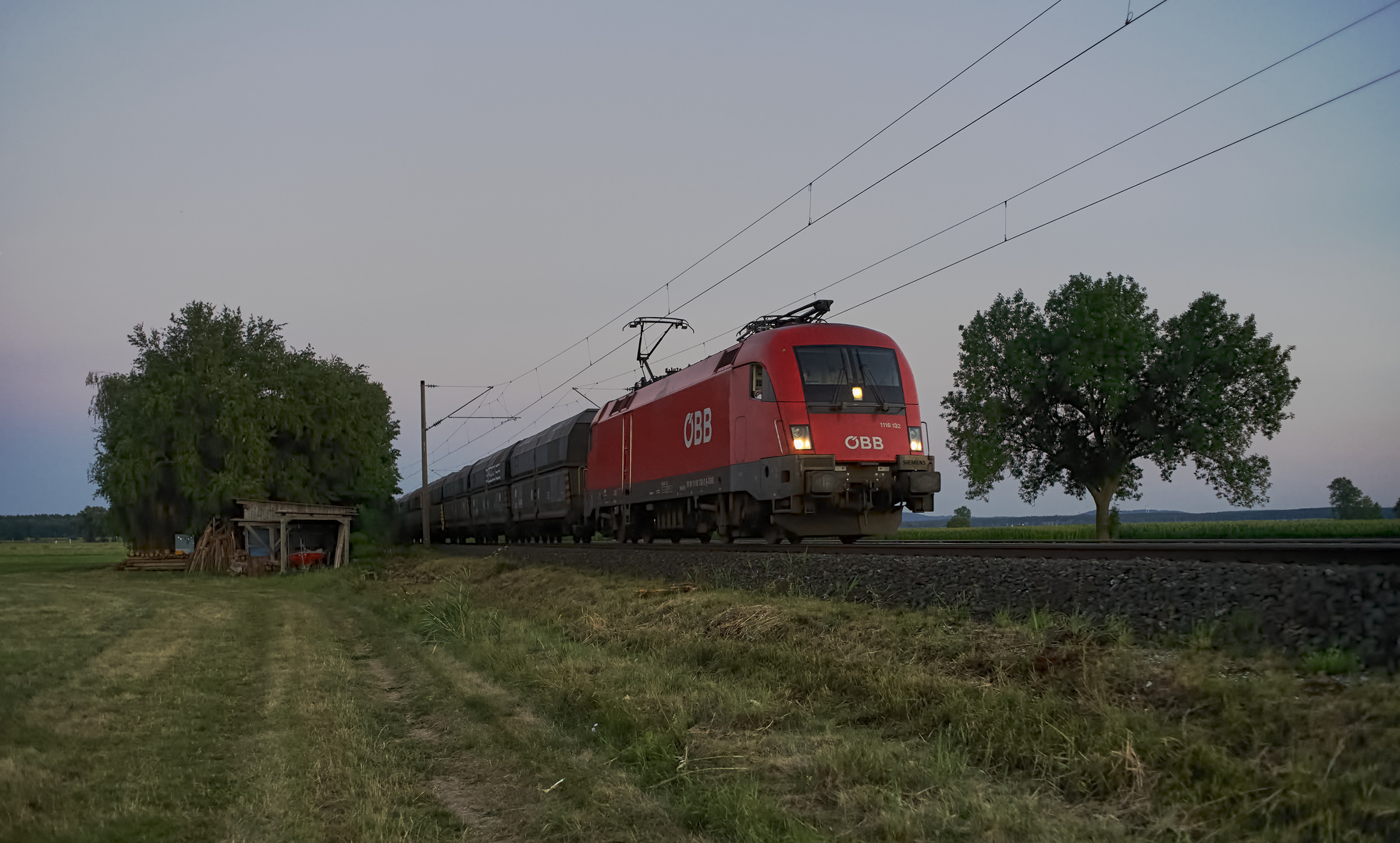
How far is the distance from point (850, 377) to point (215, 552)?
29423mm

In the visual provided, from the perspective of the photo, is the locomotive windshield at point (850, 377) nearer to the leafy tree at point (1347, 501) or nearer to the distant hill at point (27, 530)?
the leafy tree at point (1347, 501)

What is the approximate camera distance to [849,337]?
1658cm

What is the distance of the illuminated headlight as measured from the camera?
50.0 feet

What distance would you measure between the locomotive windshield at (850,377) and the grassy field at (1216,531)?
412 inches

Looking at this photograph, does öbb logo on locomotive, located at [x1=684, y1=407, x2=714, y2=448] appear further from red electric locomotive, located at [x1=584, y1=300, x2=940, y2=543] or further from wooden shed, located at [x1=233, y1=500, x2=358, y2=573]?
wooden shed, located at [x1=233, y1=500, x2=358, y2=573]

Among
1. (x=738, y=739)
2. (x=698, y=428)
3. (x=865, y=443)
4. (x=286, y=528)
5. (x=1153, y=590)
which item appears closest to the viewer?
(x=738, y=739)

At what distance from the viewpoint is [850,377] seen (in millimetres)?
16172

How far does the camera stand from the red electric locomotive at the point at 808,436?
15.3 meters

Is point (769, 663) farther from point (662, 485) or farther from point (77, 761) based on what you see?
point (662, 485)

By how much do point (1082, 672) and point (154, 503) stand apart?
3879cm

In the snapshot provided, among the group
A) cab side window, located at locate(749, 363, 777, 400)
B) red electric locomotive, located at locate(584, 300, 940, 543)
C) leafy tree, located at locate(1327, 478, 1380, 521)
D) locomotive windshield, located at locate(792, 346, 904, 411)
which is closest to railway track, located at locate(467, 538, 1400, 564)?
red electric locomotive, located at locate(584, 300, 940, 543)

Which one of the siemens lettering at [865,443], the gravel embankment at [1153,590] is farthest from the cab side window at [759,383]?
the gravel embankment at [1153,590]

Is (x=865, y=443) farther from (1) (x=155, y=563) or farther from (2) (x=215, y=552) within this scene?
(1) (x=155, y=563)

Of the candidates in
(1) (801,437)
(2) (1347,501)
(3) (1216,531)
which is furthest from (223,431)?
(2) (1347,501)
